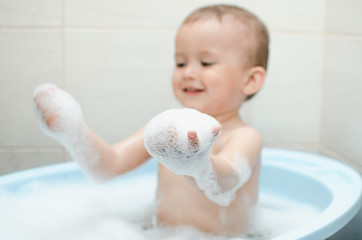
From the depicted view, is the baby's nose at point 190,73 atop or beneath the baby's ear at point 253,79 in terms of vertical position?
atop

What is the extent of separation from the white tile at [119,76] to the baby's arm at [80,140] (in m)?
0.43

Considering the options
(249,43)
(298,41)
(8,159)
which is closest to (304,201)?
(249,43)

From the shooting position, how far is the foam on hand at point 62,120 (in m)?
0.92

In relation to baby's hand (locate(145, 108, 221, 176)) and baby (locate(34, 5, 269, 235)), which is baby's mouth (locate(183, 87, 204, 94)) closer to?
baby (locate(34, 5, 269, 235))

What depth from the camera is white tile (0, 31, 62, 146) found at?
1.56 m

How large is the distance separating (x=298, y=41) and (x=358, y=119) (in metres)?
0.41

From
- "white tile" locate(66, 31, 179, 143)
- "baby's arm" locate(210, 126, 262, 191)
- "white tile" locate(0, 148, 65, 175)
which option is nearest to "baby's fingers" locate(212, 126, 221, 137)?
"baby's arm" locate(210, 126, 262, 191)

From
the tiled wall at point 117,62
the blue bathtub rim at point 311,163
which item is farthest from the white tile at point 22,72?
the blue bathtub rim at point 311,163

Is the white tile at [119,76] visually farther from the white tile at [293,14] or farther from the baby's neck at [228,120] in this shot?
the baby's neck at [228,120]

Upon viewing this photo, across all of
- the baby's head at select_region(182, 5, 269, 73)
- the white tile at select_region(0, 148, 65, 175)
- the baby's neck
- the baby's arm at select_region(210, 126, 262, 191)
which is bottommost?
the white tile at select_region(0, 148, 65, 175)

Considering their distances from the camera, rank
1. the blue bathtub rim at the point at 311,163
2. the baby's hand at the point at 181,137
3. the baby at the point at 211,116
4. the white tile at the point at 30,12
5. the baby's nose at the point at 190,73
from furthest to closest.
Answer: the white tile at the point at 30,12, the baby's nose at the point at 190,73, the baby at the point at 211,116, the blue bathtub rim at the point at 311,163, the baby's hand at the point at 181,137

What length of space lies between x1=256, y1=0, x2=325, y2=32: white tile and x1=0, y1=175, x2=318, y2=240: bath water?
23.4 inches

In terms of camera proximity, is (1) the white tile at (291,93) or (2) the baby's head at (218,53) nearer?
(2) the baby's head at (218,53)

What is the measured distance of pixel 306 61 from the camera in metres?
1.65
